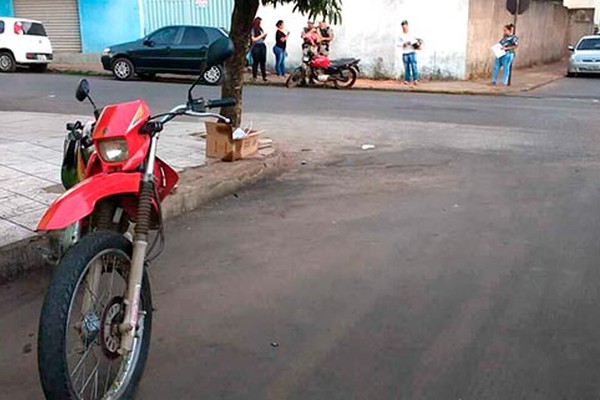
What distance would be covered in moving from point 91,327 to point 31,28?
2130cm

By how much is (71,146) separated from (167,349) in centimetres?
138

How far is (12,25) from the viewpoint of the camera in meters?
21.2

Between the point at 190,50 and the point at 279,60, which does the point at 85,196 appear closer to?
the point at 190,50

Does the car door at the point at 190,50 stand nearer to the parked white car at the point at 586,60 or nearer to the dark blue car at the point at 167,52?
the dark blue car at the point at 167,52

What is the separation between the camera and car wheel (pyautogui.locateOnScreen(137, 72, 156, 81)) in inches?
763

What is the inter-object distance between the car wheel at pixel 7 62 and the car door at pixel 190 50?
6464mm

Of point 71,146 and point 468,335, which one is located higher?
point 71,146

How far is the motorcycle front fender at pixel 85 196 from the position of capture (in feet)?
9.09

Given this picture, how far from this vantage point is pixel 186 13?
2312 cm

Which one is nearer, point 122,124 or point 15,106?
point 122,124

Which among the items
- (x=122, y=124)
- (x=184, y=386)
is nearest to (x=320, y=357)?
(x=184, y=386)

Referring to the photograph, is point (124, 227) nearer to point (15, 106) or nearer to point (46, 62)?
point (15, 106)

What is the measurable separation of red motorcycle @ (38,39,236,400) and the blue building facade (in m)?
20.2

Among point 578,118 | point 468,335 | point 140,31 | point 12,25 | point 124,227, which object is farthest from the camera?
point 140,31
